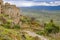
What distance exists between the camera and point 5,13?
175 feet

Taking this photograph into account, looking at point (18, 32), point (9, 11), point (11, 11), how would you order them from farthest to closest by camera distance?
point (11, 11) → point (9, 11) → point (18, 32)

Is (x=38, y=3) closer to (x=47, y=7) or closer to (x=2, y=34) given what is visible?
(x=47, y=7)

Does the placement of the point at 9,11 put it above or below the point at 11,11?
above

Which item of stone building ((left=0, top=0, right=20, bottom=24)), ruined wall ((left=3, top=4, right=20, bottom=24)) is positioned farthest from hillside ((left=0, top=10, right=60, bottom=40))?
ruined wall ((left=3, top=4, right=20, bottom=24))

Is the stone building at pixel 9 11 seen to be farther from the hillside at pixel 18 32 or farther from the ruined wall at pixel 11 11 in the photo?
the hillside at pixel 18 32

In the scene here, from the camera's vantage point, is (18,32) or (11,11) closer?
(18,32)

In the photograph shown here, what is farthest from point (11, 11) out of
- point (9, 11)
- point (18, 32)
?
point (18, 32)

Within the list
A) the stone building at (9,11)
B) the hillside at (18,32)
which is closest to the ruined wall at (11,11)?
the stone building at (9,11)

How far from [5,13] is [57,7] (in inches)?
3981

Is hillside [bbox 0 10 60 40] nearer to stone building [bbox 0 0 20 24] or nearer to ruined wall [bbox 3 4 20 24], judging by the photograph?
stone building [bbox 0 0 20 24]

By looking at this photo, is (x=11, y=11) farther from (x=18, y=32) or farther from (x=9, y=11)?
(x=18, y=32)

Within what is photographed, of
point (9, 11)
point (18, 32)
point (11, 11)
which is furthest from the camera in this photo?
point (11, 11)

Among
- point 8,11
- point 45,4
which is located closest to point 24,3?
point 45,4

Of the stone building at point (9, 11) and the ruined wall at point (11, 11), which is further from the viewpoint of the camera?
the ruined wall at point (11, 11)
